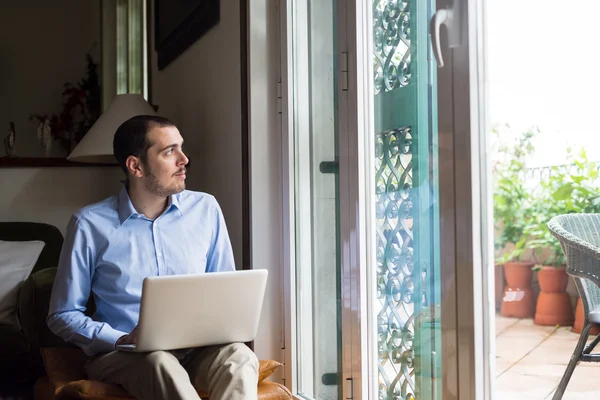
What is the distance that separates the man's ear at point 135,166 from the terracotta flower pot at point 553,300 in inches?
50.4

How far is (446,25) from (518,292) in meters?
0.59

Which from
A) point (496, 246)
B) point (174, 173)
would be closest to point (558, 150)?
point (496, 246)

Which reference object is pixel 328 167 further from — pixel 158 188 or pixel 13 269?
pixel 13 269

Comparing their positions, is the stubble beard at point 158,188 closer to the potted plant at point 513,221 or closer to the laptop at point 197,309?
the laptop at point 197,309

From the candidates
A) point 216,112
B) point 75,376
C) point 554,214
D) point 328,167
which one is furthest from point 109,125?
point 554,214

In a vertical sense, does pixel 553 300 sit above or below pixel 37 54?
below

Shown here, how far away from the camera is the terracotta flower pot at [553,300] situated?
→ 138 centimetres

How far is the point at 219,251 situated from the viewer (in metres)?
2.34

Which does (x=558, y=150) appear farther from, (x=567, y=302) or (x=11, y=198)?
(x=11, y=198)

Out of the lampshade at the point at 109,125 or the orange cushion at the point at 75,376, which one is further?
the lampshade at the point at 109,125

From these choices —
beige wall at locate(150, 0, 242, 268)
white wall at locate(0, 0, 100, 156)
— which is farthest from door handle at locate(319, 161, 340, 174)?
white wall at locate(0, 0, 100, 156)

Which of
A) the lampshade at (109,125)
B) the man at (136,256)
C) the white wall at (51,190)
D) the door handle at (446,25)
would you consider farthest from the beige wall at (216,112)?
the door handle at (446,25)

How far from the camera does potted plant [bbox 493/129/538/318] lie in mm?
1478

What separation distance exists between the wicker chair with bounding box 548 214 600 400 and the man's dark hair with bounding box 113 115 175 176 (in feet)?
4.35
